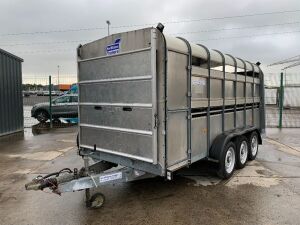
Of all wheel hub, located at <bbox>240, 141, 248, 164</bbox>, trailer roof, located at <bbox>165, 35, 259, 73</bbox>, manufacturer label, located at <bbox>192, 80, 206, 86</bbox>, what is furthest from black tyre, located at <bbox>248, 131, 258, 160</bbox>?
manufacturer label, located at <bbox>192, 80, 206, 86</bbox>

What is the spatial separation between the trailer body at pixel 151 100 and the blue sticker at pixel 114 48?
2 centimetres

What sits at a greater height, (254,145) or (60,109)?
(60,109)

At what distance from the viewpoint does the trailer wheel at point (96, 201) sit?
464 centimetres

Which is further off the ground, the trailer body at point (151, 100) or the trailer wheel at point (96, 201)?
the trailer body at point (151, 100)

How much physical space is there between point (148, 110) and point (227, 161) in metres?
A: 2.52

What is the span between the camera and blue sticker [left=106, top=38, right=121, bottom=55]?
4.89 meters

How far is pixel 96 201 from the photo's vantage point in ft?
15.3

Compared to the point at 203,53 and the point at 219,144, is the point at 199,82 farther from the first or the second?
the point at 219,144

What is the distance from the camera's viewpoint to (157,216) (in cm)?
441

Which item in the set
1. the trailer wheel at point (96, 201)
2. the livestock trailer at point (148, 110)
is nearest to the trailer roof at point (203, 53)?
the livestock trailer at point (148, 110)

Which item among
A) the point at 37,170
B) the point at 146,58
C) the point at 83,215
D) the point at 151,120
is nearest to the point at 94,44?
the point at 146,58

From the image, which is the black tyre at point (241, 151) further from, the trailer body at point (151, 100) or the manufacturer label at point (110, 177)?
the manufacturer label at point (110, 177)

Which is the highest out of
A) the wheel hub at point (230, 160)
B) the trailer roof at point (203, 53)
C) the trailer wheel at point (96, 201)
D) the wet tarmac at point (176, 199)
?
the trailer roof at point (203, 53)

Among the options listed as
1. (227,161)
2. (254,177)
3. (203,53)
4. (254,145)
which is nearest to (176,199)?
(227,161)
